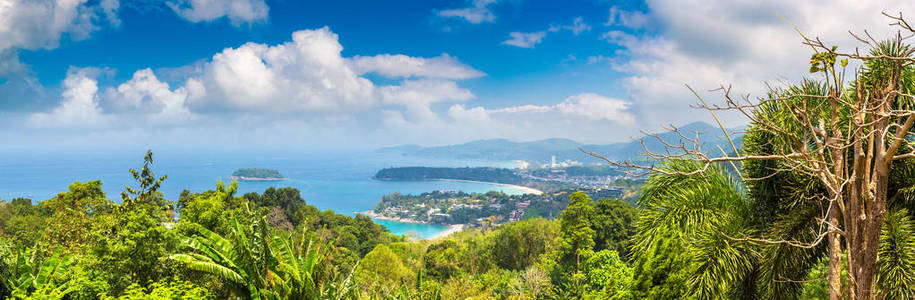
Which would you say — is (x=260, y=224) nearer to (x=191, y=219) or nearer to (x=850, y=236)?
(x=850, y=236)

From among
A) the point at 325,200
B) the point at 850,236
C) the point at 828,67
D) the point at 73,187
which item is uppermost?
the point at 828,67

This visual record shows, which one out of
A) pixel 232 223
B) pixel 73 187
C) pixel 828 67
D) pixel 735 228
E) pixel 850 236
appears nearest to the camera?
pixel 828 67

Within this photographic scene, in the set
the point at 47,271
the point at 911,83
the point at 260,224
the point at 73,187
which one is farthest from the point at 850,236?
the point at 73,187

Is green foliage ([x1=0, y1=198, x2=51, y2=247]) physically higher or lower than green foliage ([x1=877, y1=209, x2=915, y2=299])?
lower

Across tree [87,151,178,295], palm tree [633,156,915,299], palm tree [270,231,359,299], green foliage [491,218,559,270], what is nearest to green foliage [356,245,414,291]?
green foliage [491,218,559,270]

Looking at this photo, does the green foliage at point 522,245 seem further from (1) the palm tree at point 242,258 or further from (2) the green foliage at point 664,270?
(1) the palm tree at point 242,258

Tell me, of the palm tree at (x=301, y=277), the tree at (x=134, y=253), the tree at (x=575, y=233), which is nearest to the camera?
the palm tree at (x=301, y=277)

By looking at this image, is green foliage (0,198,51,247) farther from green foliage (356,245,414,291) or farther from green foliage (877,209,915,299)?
green foliage (877,209,915,299)

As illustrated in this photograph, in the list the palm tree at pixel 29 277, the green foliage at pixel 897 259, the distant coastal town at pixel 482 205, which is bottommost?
the distant coastal town at pixel 482 205

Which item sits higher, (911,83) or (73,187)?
(911,83)

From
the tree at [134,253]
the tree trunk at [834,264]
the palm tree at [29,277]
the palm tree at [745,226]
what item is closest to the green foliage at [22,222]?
the tree at [134,253]

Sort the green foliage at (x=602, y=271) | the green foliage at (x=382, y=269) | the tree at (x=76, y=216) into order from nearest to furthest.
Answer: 1. the tree at (x=76, y=216)
2. the green foliage at (x=602, y=271)
3. the green foliage at (x=382, y=269)
